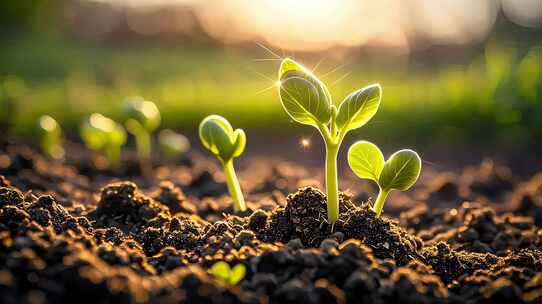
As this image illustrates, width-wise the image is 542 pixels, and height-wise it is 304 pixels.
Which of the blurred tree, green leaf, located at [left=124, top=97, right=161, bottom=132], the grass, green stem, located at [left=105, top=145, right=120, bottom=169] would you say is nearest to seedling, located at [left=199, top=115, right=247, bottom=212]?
green leaf, located at [left=124, top=97, right=161, bottom=132]

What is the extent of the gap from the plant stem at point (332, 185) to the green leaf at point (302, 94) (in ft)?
0.34

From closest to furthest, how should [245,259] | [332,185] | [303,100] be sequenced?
1. [245,259]
2. [303,100]
3. [332,185]

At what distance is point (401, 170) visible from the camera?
166 cm

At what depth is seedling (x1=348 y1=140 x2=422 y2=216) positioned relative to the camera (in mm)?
1641

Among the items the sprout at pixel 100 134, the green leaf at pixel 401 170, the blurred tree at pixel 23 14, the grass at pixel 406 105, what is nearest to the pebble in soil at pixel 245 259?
the green leaf at pixel 401 170

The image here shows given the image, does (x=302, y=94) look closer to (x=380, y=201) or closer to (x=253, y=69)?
(x=380, y=201)

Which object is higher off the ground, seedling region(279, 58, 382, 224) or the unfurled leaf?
the unfurled leaf

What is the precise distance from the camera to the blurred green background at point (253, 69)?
15.3 ft

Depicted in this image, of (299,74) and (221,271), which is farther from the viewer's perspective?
(299,74)

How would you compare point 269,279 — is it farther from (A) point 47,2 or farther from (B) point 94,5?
(B) point 94,5

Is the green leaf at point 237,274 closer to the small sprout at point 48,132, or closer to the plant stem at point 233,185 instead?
the plant stem at point 233,185

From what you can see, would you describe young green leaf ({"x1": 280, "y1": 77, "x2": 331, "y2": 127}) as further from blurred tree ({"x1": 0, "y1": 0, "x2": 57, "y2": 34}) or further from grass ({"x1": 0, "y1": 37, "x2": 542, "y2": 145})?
blurred tree ({"x1": 0, "y1": 0, "x2": 57, "y2": 34})

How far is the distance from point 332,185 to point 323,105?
26 centimetres

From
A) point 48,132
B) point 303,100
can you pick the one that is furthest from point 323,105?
point 48,132
